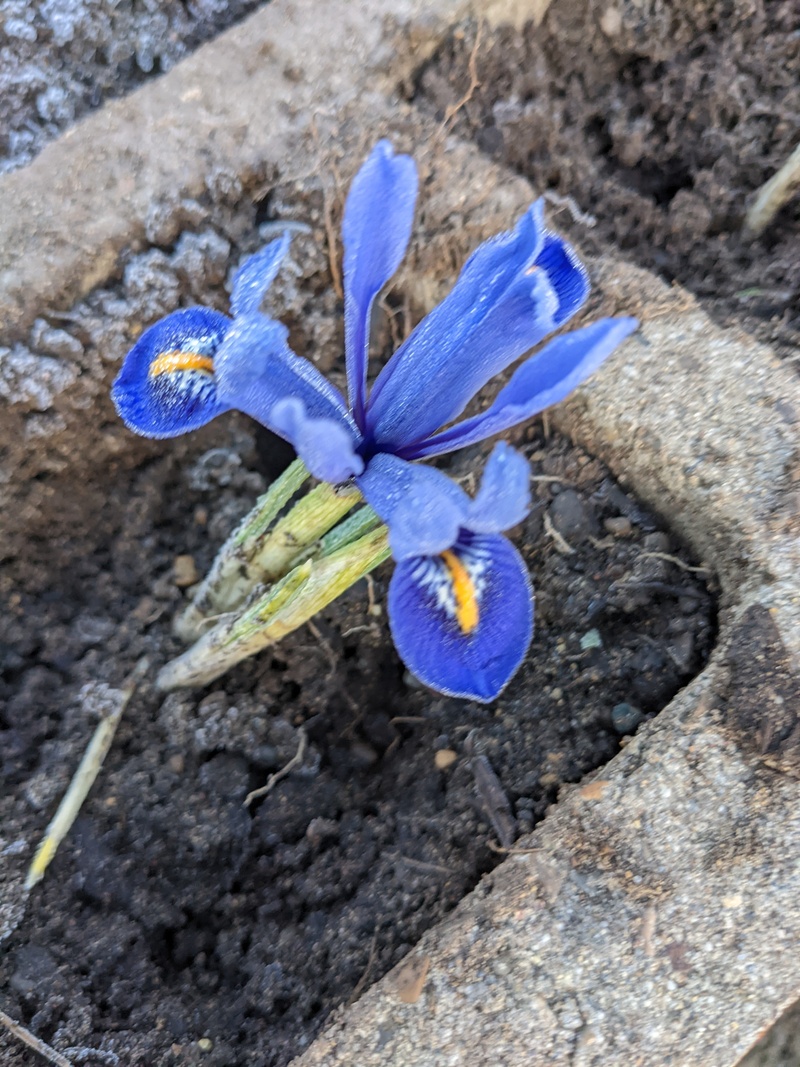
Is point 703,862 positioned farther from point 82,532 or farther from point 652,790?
point 82,532

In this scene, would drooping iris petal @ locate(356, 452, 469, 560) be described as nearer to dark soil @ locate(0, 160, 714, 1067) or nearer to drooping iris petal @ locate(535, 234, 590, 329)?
drooping iris petal @ locate(535, 234, 590, 329)

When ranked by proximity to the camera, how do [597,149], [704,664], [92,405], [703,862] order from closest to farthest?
[703,862] → [704,664] → [92,405] → [597,149]

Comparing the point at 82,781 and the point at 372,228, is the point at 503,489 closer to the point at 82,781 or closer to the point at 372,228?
the point at 372,228

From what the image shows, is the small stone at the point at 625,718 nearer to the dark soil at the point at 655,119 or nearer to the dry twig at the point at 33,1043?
the dark soil at the point at 655,119

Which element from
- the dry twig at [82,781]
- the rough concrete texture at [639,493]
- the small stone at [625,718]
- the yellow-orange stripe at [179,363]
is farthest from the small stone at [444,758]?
the yellow-orange stripe at [179,363]

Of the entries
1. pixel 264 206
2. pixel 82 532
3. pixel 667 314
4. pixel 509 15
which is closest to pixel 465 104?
pixel 509 15

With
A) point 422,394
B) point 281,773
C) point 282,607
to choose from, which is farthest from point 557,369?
point 281,773
